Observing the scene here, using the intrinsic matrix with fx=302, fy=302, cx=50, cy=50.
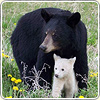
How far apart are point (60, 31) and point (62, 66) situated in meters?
0.63

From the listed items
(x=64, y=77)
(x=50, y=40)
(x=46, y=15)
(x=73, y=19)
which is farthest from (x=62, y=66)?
(x=46, y=15)

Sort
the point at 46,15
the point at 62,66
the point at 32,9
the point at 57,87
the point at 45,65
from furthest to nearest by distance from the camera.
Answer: the point at 32,9 → the point at 45,65 → the point at 46,15 → the point at 57,87 → the point at 62,66

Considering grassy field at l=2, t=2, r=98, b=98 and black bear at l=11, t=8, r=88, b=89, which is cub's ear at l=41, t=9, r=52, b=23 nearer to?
black bear at l=11, t=8, r=88, b=89

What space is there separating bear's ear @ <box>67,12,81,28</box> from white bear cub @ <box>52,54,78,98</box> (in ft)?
2.00

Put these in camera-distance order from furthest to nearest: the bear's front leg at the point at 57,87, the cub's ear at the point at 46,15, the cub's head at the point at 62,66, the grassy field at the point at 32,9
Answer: the grassy field at the point at 32,9 < the cub's ear at the point at 46,15 < the bear's front leg at the point at 57,87 < the cub's head at the point at 62,66

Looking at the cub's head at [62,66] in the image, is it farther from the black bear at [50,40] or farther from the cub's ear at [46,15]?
the cub's ear at [46,15]

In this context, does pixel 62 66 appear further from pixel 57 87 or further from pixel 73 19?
pixel 73 19

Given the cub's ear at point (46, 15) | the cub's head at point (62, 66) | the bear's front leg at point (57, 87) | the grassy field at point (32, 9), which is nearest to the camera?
the cub's head at point (62, 66)

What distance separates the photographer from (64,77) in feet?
16.6

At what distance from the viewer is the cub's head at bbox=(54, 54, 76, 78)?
485 cm

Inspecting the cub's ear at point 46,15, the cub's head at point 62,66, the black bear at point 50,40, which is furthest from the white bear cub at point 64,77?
the cub's ear at point 46,15

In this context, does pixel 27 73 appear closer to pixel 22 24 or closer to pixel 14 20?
pixel 22 24

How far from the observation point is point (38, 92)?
16.2 feet

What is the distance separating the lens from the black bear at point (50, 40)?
201 inches
